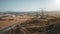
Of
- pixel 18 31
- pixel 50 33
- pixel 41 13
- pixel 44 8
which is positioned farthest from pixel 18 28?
pixel 41 13

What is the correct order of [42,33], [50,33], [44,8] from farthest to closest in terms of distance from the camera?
[44,8]
[42,33]
[50,33]

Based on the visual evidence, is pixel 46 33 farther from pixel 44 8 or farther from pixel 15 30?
pixel 44 8

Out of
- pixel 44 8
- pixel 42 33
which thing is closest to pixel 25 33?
pixel 42 33

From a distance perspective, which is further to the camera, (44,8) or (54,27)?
(44,8)

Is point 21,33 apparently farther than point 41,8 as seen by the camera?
No

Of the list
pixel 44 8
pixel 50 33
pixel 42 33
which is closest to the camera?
pixel 50 33

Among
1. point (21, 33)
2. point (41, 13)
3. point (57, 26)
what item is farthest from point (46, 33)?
point (41, 13)

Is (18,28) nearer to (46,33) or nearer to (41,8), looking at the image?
(46,33)

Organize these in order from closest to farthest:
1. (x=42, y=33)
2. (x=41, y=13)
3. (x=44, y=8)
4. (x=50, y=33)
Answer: (x=50, y=33) < (x=42, y=33) < (x=44, y=8) < (x=41, y=13)

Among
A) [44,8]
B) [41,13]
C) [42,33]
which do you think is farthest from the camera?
[41,13]
